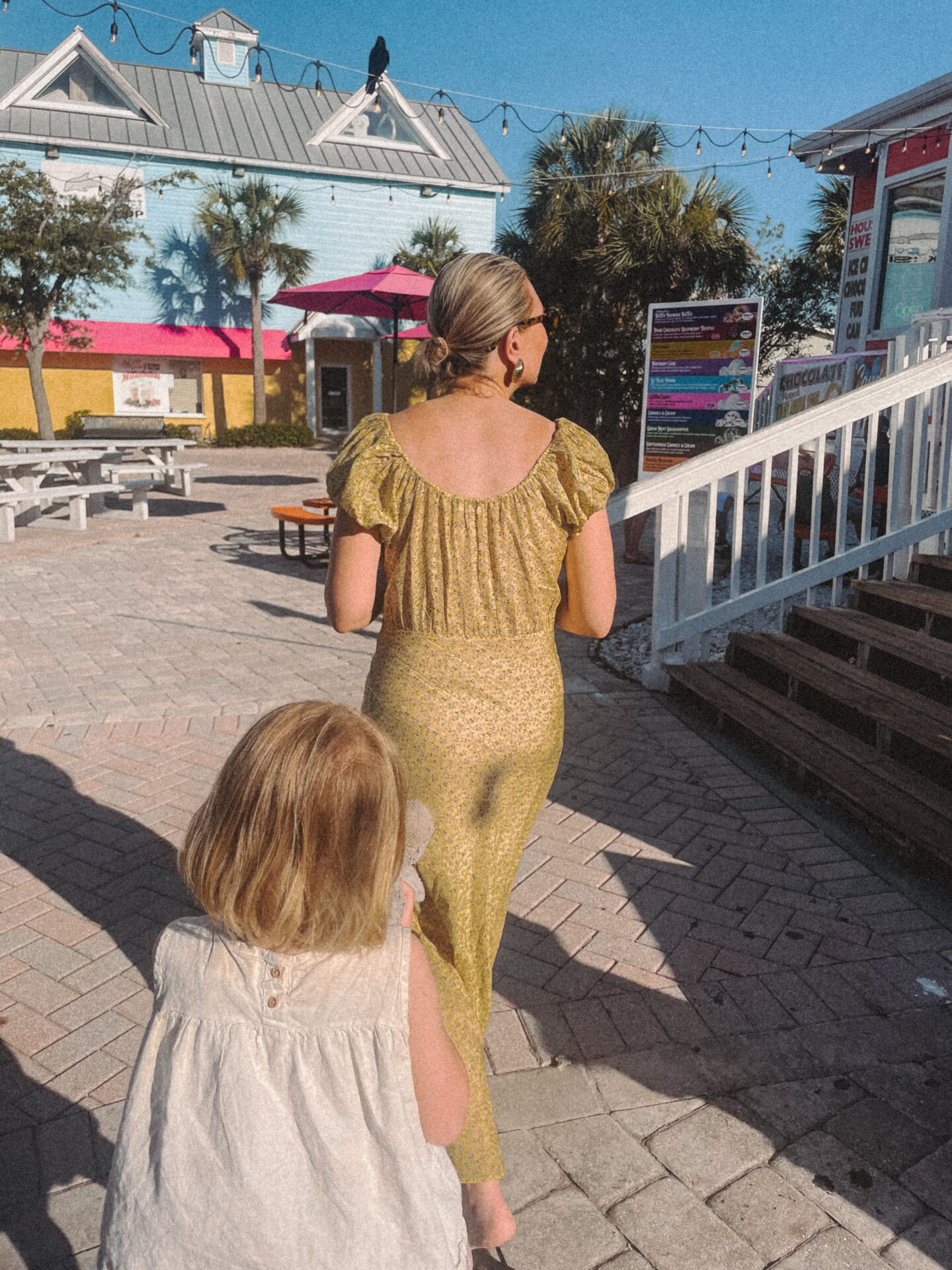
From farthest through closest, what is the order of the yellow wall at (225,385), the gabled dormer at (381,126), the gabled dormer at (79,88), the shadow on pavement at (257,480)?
the gabled dormer at (381,126) < the yellow wall at (225,385) < the gabled dormer at (79,88) < the shadow on pavement at (257,480)

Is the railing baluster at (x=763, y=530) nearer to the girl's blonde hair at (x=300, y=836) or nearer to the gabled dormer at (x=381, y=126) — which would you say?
the girl's blonde hair at (x=300, y=836)

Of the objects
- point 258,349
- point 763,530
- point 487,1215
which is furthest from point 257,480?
point 487,1215

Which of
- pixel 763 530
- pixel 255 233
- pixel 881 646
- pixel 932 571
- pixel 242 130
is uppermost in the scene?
pixel 242 130

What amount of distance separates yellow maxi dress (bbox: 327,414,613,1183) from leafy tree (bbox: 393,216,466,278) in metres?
27.6

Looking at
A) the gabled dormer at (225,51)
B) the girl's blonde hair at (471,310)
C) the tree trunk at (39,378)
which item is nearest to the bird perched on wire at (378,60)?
the girl's blonde hair at (471,310)

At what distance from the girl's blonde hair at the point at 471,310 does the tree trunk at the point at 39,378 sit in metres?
22.9

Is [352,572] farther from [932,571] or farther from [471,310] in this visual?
[932,571]

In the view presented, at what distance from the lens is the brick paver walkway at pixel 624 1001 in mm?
2092

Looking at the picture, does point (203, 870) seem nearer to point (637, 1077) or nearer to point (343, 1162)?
point (343, 1162)

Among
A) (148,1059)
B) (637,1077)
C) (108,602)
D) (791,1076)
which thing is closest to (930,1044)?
(791,1076)

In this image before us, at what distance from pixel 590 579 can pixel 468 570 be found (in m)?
0.26

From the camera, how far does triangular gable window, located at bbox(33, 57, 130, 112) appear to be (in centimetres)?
2616

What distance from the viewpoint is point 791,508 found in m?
5.57

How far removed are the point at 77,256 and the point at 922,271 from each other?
56.9 ft
